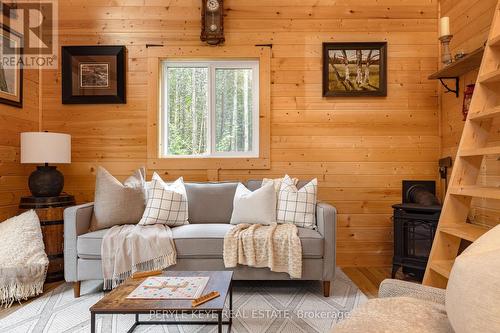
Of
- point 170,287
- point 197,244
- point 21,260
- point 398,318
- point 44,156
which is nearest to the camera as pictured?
point 398,318

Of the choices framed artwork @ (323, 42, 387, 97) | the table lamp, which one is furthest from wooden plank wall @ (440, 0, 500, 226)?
Answer: the table lamp

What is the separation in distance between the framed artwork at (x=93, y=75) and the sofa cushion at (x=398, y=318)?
10.2 ft

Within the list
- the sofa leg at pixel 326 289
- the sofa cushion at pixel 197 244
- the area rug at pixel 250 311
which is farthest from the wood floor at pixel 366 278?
the sofa cushion at pixel 197 244

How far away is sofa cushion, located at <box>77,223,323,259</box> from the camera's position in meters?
2.34

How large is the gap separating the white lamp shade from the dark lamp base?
12cm

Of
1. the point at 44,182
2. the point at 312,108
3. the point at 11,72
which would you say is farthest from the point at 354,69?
the point at 11,72

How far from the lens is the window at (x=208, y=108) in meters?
3.41

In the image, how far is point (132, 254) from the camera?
2303mm

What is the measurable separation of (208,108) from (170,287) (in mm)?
2216

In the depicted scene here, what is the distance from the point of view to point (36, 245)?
7.96 feet

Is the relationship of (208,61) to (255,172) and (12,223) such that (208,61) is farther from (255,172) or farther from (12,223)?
(12,223)

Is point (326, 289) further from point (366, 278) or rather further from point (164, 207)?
point (164, 207)

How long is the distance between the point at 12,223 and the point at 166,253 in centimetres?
124

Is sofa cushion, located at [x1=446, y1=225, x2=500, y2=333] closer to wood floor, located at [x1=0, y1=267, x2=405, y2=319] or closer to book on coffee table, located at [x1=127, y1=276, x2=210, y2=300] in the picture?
book on coffee table, located at [x1=127, y1=276, x2=210, y2=300]
